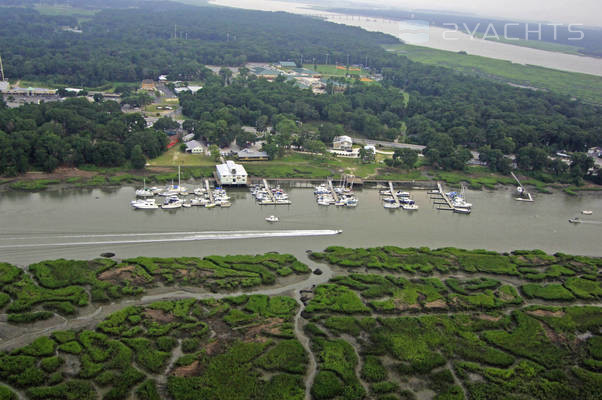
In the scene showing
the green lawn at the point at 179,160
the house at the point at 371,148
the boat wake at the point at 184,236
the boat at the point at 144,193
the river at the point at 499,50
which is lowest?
the boat wake at the point at 184,236

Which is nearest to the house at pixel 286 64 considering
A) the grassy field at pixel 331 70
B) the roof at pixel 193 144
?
the grassy field at pixel 331 70

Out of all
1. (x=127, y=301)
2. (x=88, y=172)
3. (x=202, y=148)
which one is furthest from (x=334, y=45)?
(x=127, y=301)

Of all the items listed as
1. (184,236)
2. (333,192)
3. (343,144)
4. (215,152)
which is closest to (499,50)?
(343,144)

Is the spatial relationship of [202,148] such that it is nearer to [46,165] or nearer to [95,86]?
[46,165]

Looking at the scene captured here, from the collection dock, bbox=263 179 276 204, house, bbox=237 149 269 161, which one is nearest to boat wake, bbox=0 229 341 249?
dock, bbox=263 179 276 204

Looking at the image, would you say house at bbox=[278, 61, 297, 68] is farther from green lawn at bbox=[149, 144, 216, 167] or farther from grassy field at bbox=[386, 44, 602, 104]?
green lawn at bbox=[149, 144, 216, 167]

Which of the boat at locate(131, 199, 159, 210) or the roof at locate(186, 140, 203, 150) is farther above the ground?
the roof at locate(186, 140, 203, 150)

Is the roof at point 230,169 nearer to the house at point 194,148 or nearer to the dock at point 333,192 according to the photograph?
the house at point 194,148
